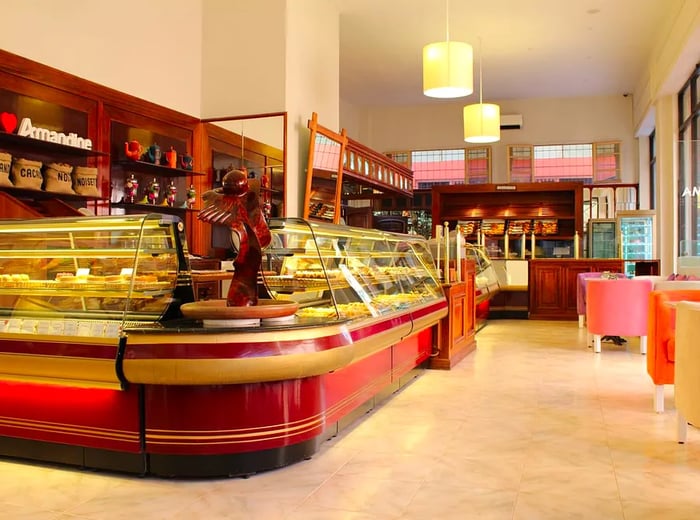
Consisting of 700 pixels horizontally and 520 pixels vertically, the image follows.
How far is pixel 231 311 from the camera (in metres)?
3.25

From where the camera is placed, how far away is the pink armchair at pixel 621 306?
685 centimetres

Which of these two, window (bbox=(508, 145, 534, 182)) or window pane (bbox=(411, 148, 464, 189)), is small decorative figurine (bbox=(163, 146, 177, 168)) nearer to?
window pane (bbox=(411, 148, 464, 189))

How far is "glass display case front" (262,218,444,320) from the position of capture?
4.00 meters

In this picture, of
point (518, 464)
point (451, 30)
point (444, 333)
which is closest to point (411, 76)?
point (451, 30)

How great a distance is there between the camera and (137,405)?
126 inches

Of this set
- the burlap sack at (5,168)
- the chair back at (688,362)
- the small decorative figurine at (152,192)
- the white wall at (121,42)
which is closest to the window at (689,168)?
the chair back at (688,362)

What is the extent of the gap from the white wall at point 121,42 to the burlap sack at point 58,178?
3.25 feet

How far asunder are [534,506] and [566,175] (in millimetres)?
14131

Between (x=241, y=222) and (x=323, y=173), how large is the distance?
17.9 feet

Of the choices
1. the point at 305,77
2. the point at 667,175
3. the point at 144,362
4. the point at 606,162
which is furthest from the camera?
the point at 606,162

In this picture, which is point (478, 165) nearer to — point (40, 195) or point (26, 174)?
point (40, 195)

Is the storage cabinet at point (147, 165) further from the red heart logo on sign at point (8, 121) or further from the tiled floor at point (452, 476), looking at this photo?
the tiled floor at point (452, 476)

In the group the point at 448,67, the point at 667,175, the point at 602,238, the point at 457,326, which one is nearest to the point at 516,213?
the point at 602,238

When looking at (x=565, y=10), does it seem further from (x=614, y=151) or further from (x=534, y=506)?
(x=534, y=506)
